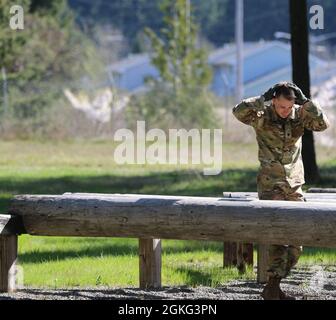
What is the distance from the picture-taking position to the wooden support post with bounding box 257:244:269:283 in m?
9.69

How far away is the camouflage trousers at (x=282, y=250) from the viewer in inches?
338

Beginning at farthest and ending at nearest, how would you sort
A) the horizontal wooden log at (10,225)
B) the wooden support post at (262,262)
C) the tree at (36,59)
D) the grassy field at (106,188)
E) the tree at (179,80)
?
the tree at (179,80), the tree at (36,59), the grassy field at (106,188), the wooden support post at (262,262), the horizontal wooden log at (10,225)

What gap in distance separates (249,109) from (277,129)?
275 mm

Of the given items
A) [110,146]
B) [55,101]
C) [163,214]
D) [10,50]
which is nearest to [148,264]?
[163,214]

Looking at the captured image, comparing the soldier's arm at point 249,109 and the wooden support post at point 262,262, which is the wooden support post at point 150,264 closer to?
the wooden support post at point 262,262

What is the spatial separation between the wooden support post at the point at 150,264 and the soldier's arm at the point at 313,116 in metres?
1.77

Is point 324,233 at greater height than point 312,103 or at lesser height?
lesser

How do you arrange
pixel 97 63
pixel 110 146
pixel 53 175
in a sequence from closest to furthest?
pixel 53 175 → pixel 110 146 → pixel 97 63

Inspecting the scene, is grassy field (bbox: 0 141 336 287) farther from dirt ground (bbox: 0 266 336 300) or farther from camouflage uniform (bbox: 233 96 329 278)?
camouflage uniform (bbox: 233 96 329 278)

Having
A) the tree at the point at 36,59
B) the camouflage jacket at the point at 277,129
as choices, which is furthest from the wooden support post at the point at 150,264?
the tree at the point at 36,59

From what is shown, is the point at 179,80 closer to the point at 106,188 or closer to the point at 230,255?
the point at 106,188

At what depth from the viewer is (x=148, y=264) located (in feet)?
31.1

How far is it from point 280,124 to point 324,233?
96 cm

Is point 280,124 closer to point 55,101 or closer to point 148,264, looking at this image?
point 148,264
